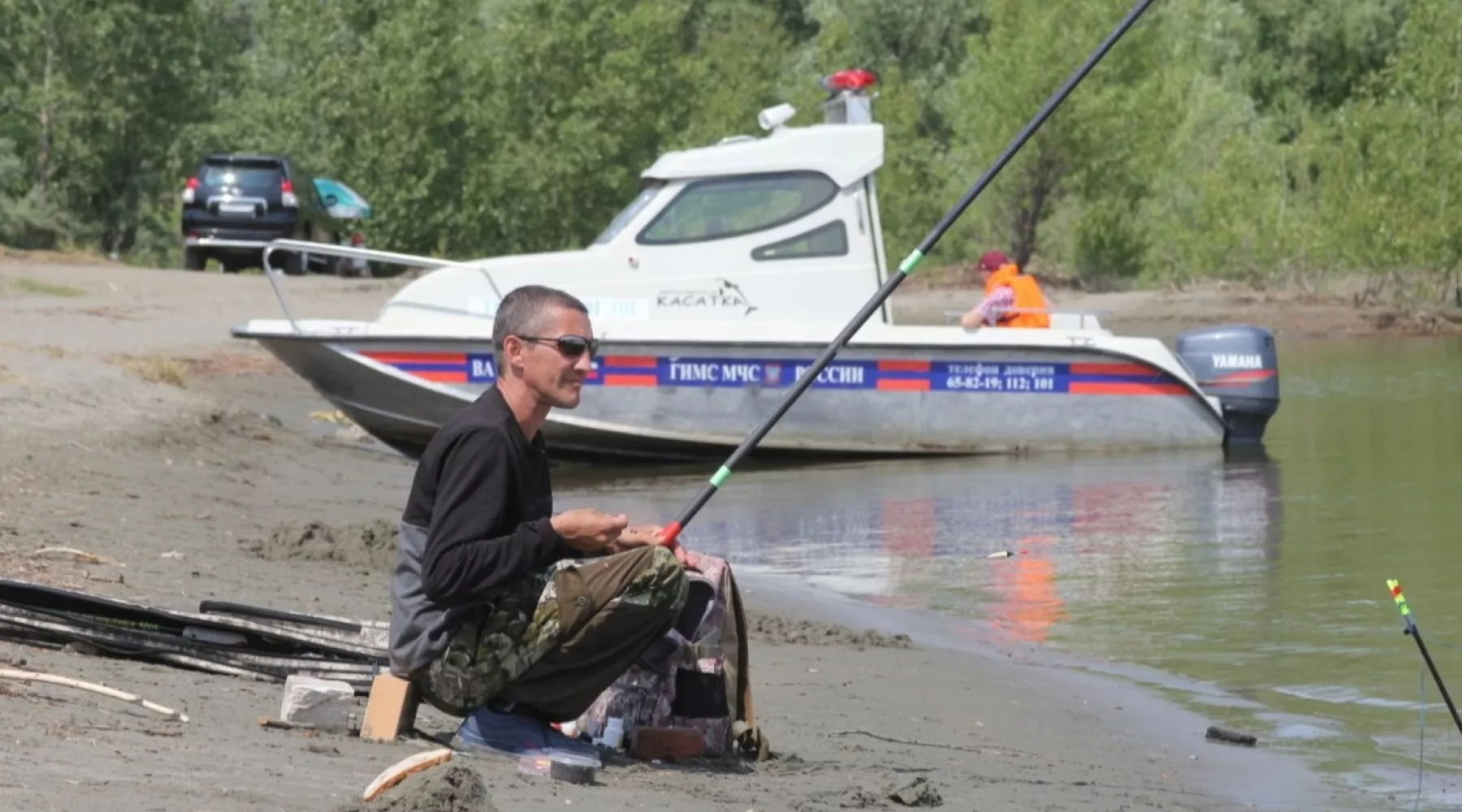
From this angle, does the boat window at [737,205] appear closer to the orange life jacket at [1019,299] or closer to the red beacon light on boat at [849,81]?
the red beacon light on boat at [849,81]

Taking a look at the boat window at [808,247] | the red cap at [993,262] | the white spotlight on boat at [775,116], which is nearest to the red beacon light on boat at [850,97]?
the white spotlight on boat at [775,116]

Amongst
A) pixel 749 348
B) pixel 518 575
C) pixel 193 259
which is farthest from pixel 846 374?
pixel 193 259

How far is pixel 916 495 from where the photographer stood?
15.0 meters

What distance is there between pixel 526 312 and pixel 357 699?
4.27 ft

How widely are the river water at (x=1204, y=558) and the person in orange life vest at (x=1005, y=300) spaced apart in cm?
110

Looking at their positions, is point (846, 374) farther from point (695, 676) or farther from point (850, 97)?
point (695, 676)

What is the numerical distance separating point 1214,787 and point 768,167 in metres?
10.4

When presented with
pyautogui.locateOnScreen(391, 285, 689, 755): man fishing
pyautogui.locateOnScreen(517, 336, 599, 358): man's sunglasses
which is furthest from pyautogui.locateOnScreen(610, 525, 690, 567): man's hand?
pyautogui.locateOnScreen(517, 336, 599, 358): man's sunglasses

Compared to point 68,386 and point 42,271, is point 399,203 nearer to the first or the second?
point 42,271

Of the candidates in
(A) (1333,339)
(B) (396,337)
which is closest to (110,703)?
(B) (396,337)

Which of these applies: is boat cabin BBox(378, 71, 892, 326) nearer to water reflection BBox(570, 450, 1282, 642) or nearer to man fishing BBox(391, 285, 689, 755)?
water reflection BBox(570, 450, 1282, 642)

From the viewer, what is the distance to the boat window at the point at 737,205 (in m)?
16.5

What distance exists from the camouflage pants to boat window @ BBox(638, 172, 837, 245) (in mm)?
11003

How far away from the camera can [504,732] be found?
18.3ft
